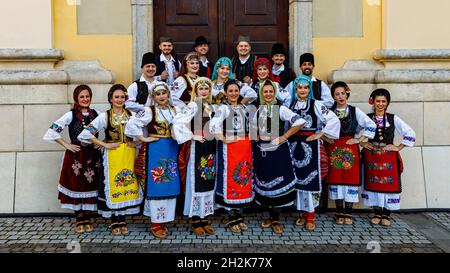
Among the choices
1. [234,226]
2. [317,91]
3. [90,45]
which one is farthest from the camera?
[90,45]

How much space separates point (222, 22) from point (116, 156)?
8.08 ft

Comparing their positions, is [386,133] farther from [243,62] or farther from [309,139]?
[243,62]

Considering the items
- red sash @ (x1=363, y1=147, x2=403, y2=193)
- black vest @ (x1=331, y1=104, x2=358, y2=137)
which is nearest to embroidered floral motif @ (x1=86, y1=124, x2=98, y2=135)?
black vest @ (x1=331, y1=104, x2=358, y2=137)

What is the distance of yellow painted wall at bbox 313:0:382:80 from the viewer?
233 inches

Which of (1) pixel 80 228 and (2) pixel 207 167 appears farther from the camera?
(1) pixel 80 228

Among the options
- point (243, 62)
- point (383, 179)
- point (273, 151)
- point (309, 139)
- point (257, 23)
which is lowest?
point (383, 179)

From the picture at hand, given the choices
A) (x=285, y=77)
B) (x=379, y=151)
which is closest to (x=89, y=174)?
(x=285, y=77)

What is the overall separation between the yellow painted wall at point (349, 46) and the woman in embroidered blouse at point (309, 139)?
1.07 m

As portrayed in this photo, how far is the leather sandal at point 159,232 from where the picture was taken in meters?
4.79

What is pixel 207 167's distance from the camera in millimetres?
4785

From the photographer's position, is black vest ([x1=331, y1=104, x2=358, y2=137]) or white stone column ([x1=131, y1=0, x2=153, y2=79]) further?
white stone column ([x1=131, y1=0, x2=153, y2=79])

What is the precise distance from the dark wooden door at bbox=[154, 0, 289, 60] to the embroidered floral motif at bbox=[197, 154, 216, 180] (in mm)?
1925

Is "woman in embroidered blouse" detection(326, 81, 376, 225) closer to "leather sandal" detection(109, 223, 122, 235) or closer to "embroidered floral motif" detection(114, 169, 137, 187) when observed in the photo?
"embroidered floral motif" detection(114, 169, 137, 187)

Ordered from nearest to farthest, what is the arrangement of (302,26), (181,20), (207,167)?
(207,167) → (302,26) → (181,20)
